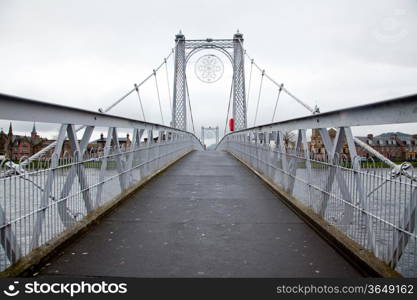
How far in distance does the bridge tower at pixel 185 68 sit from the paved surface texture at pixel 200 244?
2595cm

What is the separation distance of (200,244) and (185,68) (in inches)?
Answer: 1242

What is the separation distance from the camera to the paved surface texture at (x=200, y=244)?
11.5 ft

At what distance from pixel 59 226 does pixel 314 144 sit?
4.44 metres

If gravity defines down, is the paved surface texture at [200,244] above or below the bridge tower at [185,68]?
below

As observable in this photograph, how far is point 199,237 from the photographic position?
15.0 feet

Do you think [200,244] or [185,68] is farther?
[185,68]

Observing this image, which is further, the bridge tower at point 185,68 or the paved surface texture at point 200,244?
the bridge tower at point 185,68

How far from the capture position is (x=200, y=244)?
4.29 metres

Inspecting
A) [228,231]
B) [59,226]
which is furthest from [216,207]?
[59,226]

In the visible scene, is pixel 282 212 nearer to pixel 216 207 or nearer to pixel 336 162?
pixel 216 207

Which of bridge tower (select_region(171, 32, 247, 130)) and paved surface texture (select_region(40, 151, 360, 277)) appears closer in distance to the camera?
paved surface texture (select_region(40, 151, 360, 277))

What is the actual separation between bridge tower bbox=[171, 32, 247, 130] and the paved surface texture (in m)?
26.0

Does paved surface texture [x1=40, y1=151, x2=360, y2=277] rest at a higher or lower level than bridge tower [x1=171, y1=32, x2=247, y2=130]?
lower

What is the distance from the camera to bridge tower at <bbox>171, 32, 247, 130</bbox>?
109 ft
